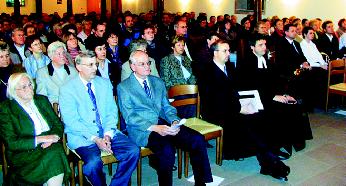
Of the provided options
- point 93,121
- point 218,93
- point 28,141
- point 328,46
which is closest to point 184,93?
point 218,93

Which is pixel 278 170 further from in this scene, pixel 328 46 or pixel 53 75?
pixel 328 46

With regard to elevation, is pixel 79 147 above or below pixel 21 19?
below

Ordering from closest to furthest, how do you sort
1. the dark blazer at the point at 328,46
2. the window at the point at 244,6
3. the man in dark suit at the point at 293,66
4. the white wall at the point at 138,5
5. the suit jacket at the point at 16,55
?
the suit jacket at the point at 16,55, the man in dark suit at the point at 293,66, the dark blazer at the point at 328,46, the window at the point at 244,6, the white wall at the point at 138,5

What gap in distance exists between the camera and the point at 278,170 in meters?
3.61

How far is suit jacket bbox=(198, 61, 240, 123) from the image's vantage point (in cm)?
396

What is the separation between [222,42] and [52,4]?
1790 cm

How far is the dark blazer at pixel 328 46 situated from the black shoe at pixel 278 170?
4.19 meters

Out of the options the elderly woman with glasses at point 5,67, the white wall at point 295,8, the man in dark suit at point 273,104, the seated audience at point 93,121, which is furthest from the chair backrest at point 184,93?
the white wall at point 295,8

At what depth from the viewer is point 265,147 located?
3713 millimetres

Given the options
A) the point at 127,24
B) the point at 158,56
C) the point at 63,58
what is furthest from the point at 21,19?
the point at 63,58

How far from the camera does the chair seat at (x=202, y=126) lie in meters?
3.72

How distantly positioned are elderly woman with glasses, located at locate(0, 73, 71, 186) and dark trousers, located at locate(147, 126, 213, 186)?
2.39 ft

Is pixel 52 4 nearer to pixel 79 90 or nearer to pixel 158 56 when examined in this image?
pixel 158 56

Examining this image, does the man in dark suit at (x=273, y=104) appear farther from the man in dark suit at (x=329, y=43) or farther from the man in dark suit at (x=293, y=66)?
the man in dark suit at (x=329, y=43)
